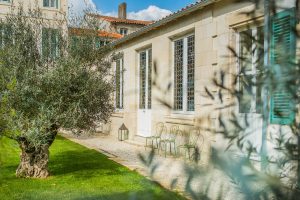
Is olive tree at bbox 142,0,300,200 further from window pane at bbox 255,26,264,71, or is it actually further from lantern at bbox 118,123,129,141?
lantern at bbox 118,123,129,141

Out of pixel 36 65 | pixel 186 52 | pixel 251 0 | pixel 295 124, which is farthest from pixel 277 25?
pixel 186 52

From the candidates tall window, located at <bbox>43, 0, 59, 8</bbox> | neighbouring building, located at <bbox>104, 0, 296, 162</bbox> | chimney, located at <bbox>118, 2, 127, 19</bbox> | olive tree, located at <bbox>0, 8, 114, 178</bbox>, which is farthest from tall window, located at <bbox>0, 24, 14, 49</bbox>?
chimney, located at <bbox>118, 2, 127, 19</bbox>

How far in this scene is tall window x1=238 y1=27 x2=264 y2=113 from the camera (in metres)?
0.98

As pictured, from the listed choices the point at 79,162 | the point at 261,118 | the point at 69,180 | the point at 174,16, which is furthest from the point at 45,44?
the point at 261,118

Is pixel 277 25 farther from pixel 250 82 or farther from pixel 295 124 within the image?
pixel 295 124

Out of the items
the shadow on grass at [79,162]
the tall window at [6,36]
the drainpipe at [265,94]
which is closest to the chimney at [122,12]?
the shadow on grass at [79,162]

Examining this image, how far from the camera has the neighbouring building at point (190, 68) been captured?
1.04 metres

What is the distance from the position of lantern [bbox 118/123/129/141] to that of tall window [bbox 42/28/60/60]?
28.8 feet

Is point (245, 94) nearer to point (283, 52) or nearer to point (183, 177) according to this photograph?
point (283, 52)

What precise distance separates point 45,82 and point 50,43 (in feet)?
3.56

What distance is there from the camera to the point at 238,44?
3.72 feet

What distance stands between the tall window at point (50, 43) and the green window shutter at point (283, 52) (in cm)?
691

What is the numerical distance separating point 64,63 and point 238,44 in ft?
20.7

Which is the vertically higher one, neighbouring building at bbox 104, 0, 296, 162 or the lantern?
neighbouring building at bbox 104, 0, 296, 162
